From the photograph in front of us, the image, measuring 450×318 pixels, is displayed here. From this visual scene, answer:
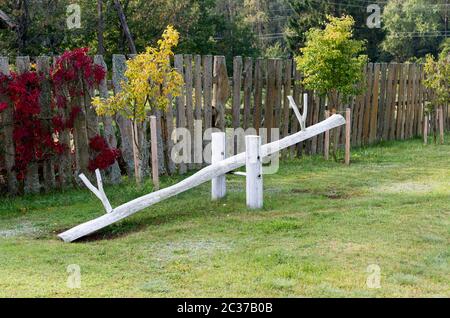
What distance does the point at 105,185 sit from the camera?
10.0 m

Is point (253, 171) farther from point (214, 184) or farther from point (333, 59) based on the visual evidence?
point (333, 59)

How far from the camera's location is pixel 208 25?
110 ft

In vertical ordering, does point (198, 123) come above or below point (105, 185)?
above

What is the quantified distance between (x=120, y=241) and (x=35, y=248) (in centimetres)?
89

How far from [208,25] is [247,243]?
92.4ft

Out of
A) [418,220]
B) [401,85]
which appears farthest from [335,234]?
[401,85]

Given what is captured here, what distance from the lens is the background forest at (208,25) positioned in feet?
74.0

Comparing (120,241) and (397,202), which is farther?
(397,202)

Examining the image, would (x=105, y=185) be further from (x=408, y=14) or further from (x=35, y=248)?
(x=408, y=14)

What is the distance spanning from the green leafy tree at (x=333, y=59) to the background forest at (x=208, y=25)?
6344mm

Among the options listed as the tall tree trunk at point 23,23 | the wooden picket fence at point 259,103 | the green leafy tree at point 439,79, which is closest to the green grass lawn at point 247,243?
the wooden picket fence at point 259,103

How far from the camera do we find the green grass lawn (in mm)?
5188

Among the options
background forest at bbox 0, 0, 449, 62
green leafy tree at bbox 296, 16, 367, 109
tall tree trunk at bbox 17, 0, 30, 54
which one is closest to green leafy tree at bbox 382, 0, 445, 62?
background forest at bbox 0, 0, 449, 62

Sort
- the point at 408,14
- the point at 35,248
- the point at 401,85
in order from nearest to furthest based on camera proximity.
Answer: the point at 35,248 < the point at 401,85 < the point at 408,14
